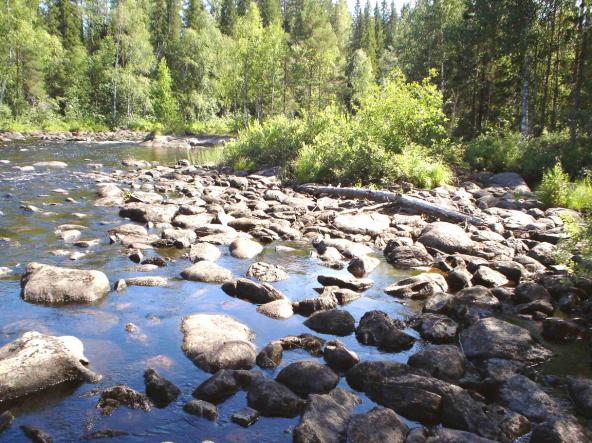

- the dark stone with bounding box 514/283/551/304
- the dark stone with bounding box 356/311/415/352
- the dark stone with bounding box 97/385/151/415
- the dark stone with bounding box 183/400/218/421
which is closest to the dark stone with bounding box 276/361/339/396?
the dark stone with bounding box 183/400/218/421

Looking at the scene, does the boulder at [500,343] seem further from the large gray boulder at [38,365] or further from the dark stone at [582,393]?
the large gray boulder at [38,365]

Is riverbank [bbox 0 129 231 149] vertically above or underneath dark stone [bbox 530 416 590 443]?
above

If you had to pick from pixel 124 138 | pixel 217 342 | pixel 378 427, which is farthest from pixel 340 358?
pixel 124 138

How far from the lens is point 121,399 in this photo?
4.99 meters

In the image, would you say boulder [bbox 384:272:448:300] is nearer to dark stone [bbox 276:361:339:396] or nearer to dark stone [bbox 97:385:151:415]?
dark stone [bbox 276:361:339:396]

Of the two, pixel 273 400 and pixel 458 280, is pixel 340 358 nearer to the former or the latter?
pixel 273 400

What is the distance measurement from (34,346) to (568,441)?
5.48 metres

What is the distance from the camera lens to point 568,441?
13.9 feet

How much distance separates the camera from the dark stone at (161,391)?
16.5 feet

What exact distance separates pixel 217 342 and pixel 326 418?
6.74 ft

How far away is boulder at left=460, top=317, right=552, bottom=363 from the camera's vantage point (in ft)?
20.0

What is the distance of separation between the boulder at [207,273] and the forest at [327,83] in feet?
33.0

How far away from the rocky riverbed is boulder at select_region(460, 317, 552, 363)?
2 cm

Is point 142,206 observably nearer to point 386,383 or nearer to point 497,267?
point 497,267
